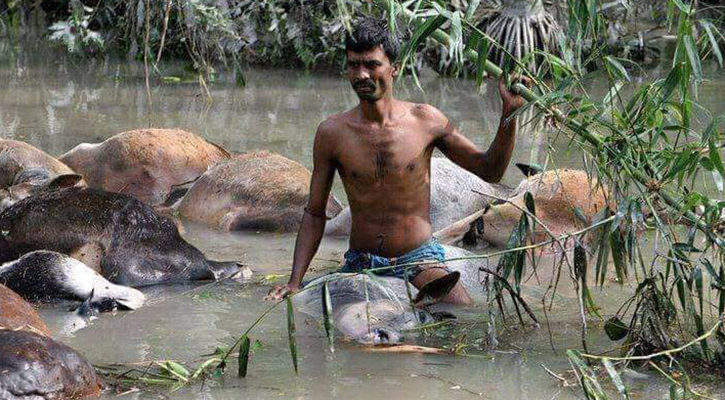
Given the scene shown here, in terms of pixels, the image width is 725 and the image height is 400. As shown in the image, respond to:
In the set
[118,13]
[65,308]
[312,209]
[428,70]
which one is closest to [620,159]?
[312,209]

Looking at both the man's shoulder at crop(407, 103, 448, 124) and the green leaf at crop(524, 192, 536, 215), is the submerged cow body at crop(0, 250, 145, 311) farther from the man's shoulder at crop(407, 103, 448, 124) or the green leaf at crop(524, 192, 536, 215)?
the green leaf at crop(524, 192, 536, 215)

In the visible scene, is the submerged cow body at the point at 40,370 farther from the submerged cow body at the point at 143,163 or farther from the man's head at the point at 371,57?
the submerged cow body at the point at 143,163

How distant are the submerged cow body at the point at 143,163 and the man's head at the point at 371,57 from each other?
9.57ft

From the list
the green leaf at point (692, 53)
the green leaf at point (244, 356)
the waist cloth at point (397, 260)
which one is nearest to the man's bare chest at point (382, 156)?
the waist cloth at point (397, 260)

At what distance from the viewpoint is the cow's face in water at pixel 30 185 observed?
627 centimetres

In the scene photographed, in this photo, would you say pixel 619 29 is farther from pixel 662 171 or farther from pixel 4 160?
pixel 662 171

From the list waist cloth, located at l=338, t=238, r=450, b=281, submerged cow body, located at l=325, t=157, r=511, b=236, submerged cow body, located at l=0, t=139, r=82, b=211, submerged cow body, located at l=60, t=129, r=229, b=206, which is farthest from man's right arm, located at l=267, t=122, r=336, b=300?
submerged cow body, located at l=60, t=129, r=229, b=206

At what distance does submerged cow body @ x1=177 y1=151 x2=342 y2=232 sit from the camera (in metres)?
6.63

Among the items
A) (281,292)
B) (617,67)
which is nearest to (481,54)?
(617,67)

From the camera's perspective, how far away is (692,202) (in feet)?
12.8

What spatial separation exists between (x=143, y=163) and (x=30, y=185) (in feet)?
2.91

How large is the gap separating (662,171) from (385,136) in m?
1.08

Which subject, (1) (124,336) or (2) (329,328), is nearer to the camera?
(2) (329,328)

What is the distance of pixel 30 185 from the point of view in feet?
21.5
